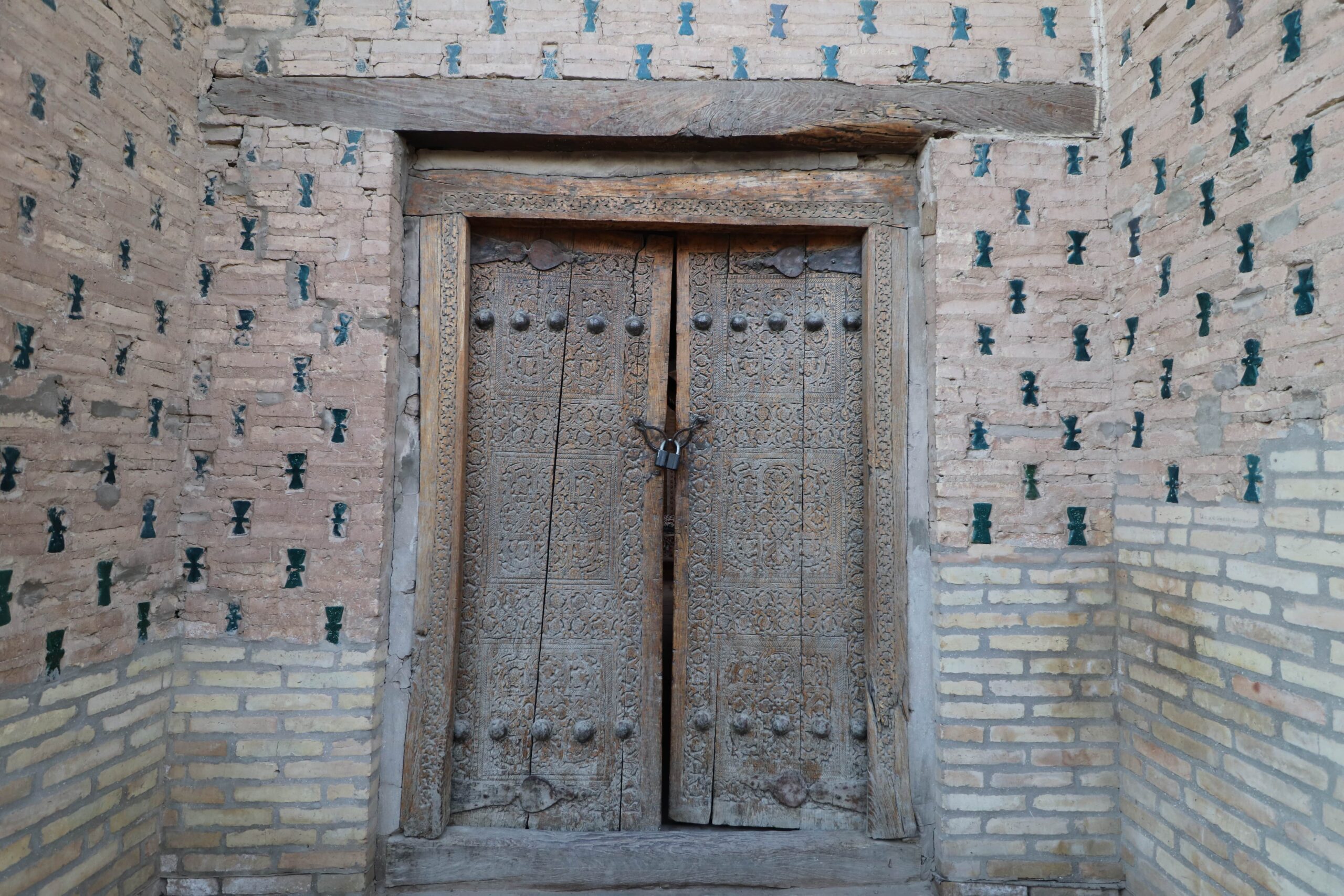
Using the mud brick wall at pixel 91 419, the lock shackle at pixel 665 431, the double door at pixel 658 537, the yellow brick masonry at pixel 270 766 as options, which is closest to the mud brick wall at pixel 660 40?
the mud brick wall at pixel 91 419

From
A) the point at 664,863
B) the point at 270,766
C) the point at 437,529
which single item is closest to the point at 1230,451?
the point at 664,863

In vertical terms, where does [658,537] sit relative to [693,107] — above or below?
below

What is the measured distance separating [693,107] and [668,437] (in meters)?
1.21

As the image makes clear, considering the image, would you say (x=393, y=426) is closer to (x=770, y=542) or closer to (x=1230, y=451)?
(x=770, y=542)

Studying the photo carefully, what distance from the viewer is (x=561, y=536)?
117 inches

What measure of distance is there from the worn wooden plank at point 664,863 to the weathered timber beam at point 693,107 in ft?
8.46

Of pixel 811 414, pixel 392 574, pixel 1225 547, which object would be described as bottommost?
pixel 392 574

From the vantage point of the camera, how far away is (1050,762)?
2.66 metres

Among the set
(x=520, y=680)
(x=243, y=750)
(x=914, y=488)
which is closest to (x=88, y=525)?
(x=243, y=750)

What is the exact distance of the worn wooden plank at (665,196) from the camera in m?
2.91

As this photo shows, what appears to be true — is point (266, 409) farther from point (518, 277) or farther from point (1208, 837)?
point (1208, 837)

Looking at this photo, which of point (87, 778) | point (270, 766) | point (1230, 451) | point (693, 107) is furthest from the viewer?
point (693, 107)

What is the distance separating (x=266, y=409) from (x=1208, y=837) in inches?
130

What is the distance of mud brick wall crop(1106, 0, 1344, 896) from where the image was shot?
198cm
